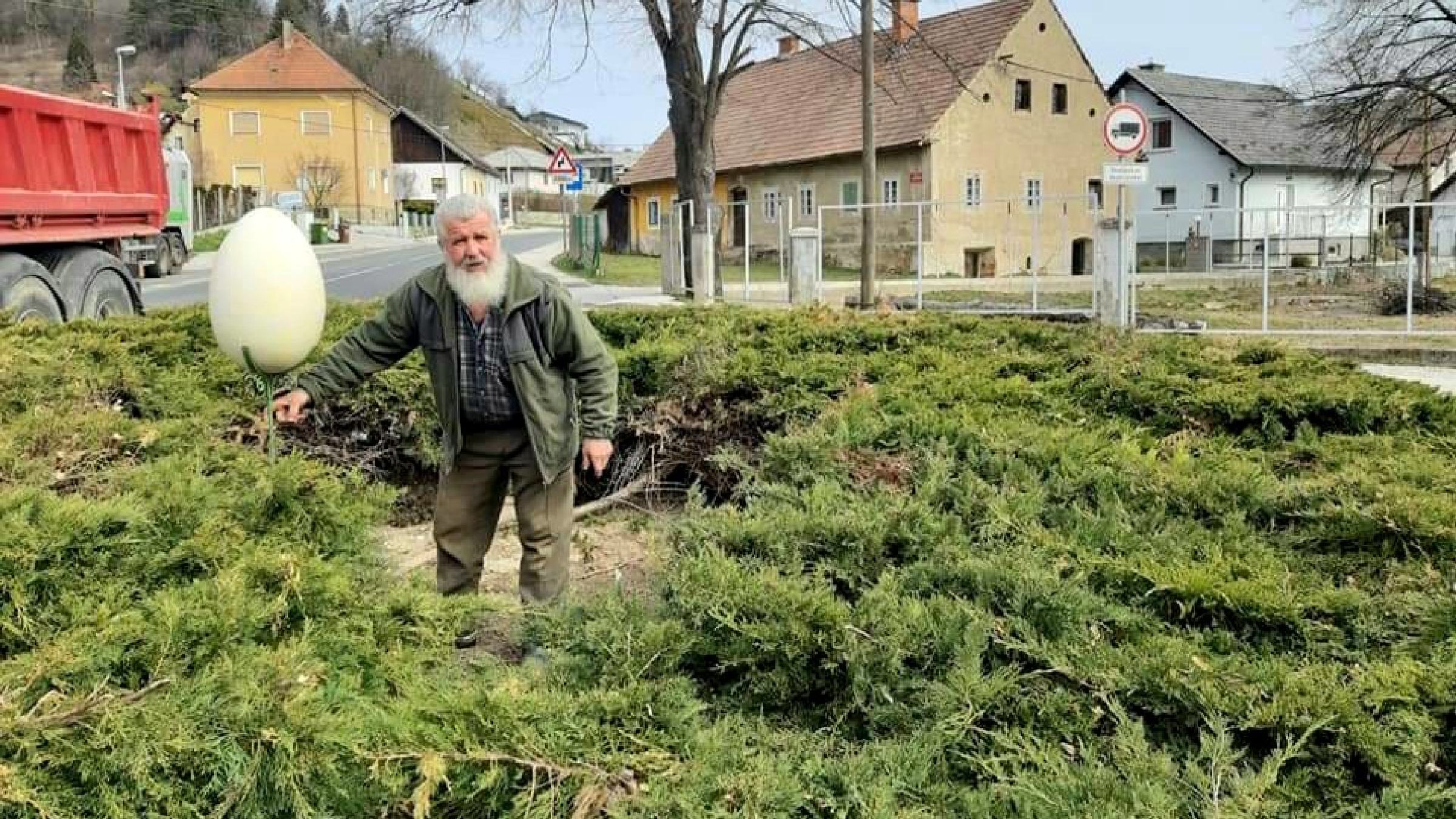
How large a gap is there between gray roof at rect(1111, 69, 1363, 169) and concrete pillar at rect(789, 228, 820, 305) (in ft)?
112

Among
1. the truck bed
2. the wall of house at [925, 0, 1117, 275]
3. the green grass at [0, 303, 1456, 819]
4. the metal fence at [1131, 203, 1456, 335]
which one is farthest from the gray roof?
the green grass at [0, 303, 1456, 819]

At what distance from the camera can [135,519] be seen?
2963mm

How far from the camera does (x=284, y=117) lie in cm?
7238

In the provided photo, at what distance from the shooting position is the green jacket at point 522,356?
4098 millimetres

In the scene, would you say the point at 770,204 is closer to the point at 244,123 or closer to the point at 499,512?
the point at 499,512

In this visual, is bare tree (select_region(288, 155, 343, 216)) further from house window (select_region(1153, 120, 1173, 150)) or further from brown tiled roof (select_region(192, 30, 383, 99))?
house window (select_region(1153, 120, 1173, 150))

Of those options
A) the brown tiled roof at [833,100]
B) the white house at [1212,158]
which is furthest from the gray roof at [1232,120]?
the brown tiled roof at [833,100]

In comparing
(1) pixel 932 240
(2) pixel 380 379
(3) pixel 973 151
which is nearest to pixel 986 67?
(3) pixel 973 151

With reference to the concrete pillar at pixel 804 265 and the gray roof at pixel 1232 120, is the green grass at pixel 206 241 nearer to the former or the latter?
the concrete pillar at pixel 804 265

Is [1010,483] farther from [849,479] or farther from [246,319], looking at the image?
[246,319]

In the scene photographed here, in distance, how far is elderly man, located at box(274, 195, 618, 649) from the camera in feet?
13.2

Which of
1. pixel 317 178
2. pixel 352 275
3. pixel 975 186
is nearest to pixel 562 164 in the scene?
pixel 352 275

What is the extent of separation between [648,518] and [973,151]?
30.9 meters

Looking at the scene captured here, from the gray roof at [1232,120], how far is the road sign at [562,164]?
29622 millimetres
